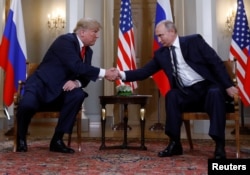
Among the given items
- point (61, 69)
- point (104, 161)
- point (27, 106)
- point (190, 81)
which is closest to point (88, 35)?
point (61, 69)

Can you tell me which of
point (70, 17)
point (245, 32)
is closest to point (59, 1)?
point (70, 17)

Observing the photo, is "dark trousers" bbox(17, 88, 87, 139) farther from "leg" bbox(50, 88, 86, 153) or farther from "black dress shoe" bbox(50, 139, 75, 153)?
"black dress shoe" bbox(50, 139, 75, 153)

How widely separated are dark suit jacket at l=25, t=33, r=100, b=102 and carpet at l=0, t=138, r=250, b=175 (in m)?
0.60

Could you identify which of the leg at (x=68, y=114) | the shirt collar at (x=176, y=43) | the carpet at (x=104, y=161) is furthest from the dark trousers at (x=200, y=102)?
the leg at (x=68, y=114)

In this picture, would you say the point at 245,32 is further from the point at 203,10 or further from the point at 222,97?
the point at 222,97

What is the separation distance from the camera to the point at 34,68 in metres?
3.81

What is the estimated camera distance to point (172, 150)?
10.4 ft

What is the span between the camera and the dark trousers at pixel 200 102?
2.94m

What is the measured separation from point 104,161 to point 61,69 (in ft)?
3.62

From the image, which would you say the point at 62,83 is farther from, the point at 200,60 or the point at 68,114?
the point at 200,60

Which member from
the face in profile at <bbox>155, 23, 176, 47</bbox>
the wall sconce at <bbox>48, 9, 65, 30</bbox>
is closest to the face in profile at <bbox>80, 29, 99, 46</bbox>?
the face in profile at <bbox>155, 23, 176, 47</bbox>

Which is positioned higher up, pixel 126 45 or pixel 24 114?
pixel 126 45

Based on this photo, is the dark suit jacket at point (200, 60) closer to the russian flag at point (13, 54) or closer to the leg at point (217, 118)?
the leg at point (217, 118)

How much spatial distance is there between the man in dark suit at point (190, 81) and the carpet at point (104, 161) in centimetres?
24
